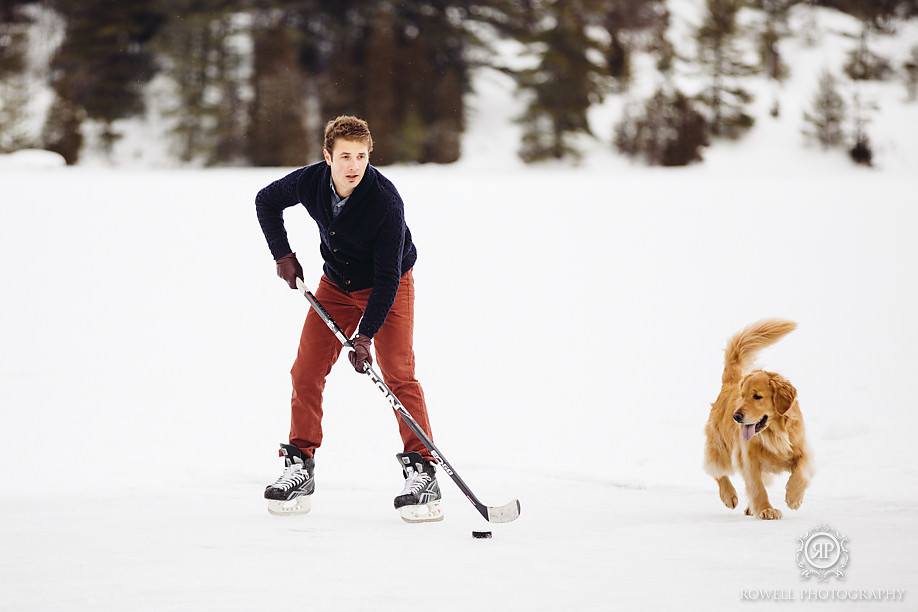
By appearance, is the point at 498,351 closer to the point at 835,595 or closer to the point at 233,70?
the point at 835,595

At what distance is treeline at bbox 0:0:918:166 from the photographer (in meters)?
24.2

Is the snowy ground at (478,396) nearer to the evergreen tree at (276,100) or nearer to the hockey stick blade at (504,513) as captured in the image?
the hockey stick blade at (504,513)

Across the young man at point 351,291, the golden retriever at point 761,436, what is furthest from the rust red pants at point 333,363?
the golden retriever at point 761,436

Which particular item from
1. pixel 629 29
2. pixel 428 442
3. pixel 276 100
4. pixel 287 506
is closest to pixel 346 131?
pixel 428 442

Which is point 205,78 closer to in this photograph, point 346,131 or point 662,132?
point 662,132

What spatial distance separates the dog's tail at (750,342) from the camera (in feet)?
12.1

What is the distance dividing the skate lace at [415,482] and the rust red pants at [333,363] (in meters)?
0.10

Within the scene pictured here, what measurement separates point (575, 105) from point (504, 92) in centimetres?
315

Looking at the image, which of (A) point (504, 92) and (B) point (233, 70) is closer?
(B) point (233, 70)

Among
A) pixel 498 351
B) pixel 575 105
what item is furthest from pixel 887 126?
pixel 498 351

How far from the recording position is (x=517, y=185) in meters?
13.6

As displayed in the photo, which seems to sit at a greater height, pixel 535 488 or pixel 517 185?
pixel 517 185

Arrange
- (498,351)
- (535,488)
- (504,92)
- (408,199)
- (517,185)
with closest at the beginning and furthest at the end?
1. (535,488)
2. (498,351)
3. (408,199)
4. (517,185)
5. (504,92)

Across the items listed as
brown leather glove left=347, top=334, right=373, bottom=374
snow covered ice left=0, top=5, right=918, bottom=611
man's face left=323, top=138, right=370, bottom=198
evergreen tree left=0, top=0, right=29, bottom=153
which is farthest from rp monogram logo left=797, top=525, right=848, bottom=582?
evergreen tree left=0, top=0, right=29, bottom=153
